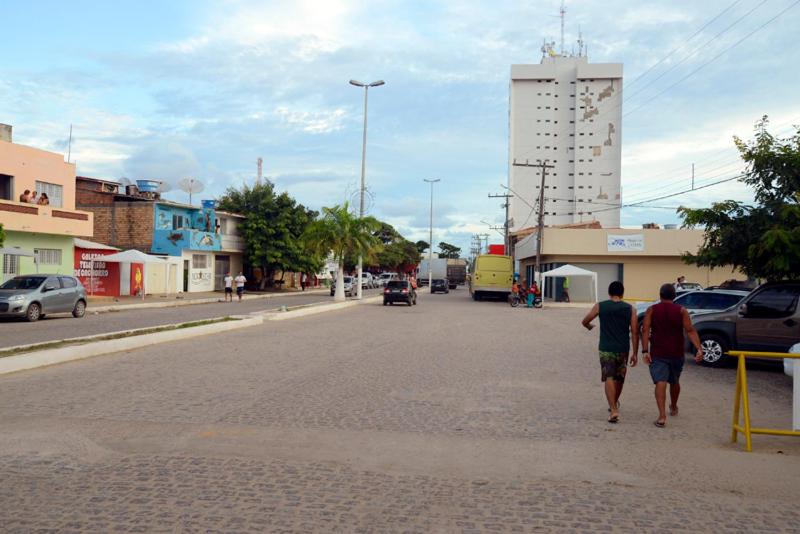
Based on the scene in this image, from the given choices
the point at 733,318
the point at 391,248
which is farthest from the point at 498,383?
the point at 391,248

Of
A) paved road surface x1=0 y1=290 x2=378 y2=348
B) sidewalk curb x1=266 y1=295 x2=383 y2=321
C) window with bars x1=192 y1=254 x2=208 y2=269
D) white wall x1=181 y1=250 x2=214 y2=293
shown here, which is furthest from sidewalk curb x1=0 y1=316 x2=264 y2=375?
window with bars x1=192 y1=254 x2=208 y2=269

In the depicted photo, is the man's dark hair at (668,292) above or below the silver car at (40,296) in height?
above

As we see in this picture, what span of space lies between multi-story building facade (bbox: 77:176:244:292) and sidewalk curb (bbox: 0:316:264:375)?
28.2 m

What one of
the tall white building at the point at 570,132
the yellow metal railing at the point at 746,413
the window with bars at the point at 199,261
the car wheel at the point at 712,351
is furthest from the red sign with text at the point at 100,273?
the tall white building at the point at 570,132

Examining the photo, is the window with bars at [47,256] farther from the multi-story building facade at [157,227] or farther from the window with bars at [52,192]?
the multi-story building facade at [157,227]

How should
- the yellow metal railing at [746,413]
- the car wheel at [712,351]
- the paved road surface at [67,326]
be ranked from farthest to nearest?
the paved road surface at [67,326] < the car wheel at [712,351] < the yellow metal railing at [746,413]

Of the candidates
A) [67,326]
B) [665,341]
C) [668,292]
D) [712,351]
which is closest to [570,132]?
[67,326]

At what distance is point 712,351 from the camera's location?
14.5 m

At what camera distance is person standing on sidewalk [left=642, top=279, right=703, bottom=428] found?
862cm

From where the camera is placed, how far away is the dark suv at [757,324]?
533 inches

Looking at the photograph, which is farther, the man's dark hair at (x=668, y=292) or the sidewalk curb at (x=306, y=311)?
the sidewalk curb at (x=306, y=311)

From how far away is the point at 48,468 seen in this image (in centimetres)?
619

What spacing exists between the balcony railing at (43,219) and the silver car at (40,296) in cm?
658

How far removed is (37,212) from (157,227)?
16.1 meters
